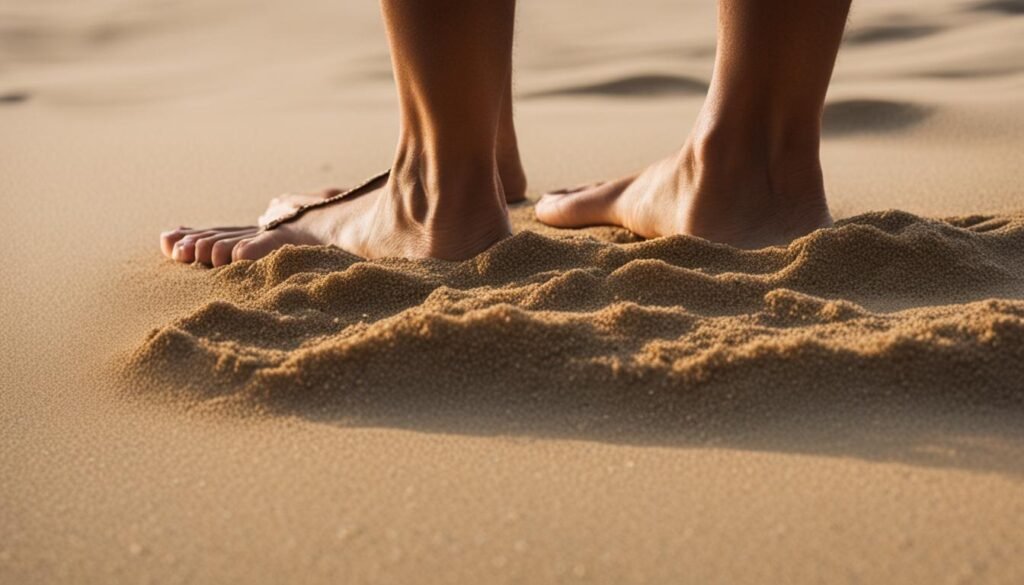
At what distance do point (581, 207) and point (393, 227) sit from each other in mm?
376

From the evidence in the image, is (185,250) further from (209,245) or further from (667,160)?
(667,160)

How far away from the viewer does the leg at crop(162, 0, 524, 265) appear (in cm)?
149

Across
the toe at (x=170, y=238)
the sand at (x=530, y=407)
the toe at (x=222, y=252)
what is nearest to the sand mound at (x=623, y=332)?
the sand at (x=530, y=407)

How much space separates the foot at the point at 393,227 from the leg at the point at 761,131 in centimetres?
29

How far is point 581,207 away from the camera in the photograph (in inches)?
75.7

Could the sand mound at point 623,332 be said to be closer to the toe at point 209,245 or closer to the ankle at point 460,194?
the ankle at point 460,194

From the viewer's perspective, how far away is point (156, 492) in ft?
3.30

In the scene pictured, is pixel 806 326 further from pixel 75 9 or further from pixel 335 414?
pixel 75 9

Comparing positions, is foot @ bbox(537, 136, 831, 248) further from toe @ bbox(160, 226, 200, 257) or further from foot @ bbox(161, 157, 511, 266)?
toe @ bbox(160, 226, 200, 257)

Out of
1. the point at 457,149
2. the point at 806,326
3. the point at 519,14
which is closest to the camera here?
the point at 806,326

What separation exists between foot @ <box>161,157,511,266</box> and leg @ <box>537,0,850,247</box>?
292mm

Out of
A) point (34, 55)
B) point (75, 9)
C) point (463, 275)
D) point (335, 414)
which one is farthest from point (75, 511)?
point (75, 9)

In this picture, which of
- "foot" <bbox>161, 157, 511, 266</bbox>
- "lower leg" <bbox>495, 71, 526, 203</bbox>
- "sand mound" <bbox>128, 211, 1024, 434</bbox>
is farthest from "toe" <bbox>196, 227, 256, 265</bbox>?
"lower leg" <bbox>495, 71, 526, 203</bbox>

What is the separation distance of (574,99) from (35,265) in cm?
173
